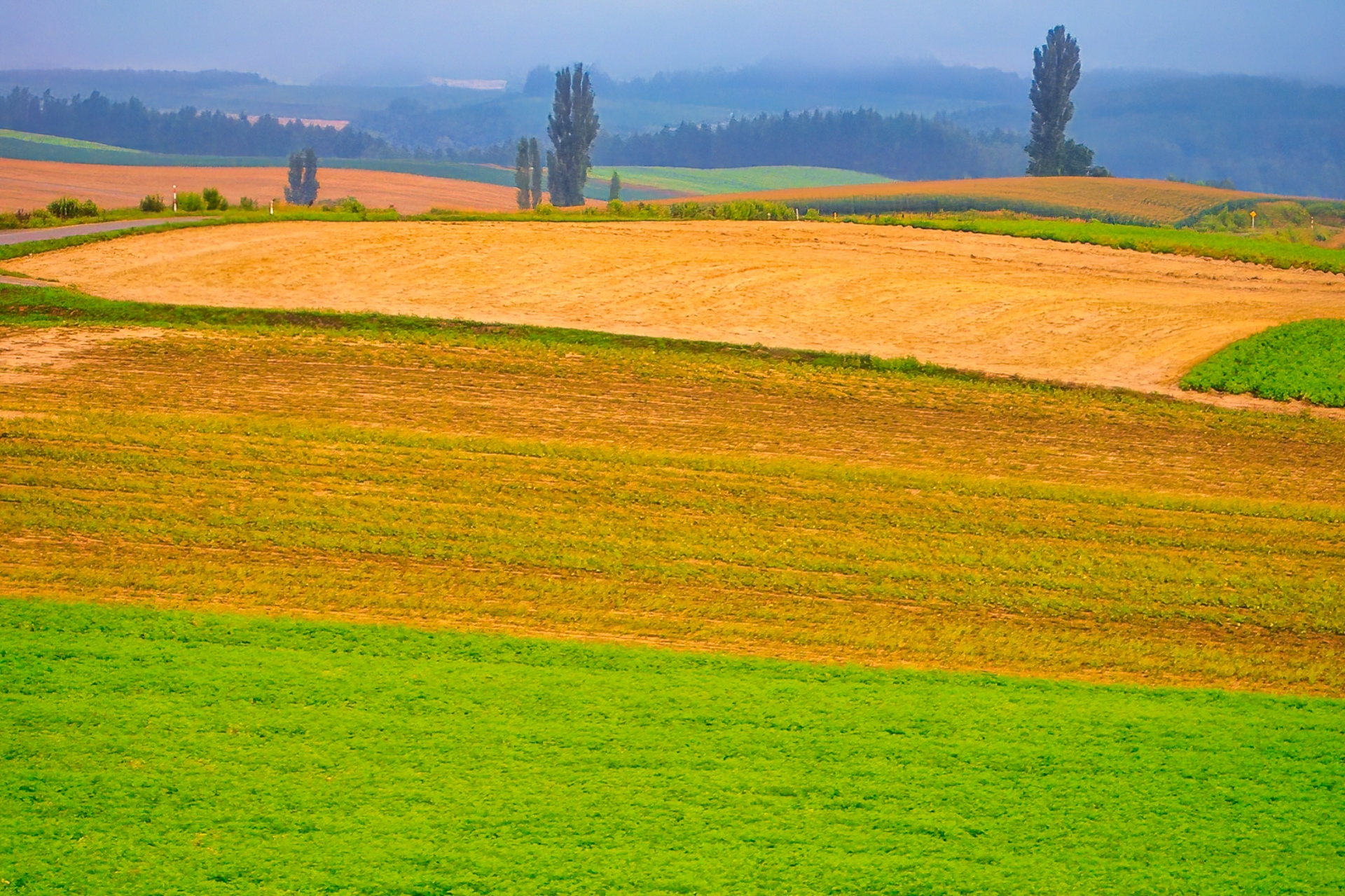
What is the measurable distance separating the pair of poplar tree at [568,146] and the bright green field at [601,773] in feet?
318

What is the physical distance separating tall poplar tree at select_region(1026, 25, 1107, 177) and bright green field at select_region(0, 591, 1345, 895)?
10359cm

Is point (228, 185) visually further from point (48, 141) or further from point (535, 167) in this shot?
point (48, 141)

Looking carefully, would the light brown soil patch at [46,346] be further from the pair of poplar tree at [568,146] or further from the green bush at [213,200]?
the pair of poplar tree at [568,146]

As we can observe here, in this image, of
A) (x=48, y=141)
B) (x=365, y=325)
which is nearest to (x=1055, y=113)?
(x=365, y=325)

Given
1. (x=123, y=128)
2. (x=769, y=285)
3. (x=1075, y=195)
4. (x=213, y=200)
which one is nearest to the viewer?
(x=769, y=285)

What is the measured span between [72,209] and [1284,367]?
36773mm

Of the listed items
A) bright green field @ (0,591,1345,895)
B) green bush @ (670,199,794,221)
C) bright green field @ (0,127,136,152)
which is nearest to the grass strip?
bright green field @ (0,591,1345,895)

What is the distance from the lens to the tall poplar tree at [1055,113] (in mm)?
109000

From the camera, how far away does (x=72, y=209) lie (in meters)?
40.9

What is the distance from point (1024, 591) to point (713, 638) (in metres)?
4.47

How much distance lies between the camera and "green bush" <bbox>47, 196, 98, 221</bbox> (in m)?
40.8

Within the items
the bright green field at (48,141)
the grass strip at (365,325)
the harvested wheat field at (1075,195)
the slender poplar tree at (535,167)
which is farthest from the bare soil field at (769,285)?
the bright green field at (48,141)

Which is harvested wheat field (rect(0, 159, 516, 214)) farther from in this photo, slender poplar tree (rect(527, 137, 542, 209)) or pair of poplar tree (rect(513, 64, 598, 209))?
pair of poplar tree (rect(513, 64, 598, 209))

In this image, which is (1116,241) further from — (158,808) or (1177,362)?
(158,808)
